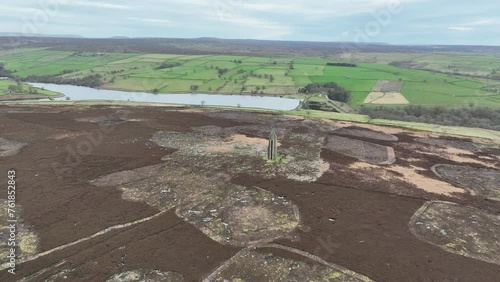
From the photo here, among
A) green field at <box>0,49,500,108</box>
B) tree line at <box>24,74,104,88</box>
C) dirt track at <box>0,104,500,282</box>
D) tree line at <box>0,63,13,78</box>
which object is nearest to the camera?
dirt track at <box>0,104,500,282</box>

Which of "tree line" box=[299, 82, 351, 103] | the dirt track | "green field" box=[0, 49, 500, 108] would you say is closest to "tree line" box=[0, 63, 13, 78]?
"green field" box=[0, 49, 500, 108]

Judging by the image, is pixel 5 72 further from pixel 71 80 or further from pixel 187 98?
pixel 187 98

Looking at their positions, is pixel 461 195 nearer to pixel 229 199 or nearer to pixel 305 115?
pixel 229 199

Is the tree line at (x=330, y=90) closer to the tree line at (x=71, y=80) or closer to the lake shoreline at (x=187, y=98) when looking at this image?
the lake shoreline at (x=187, y=98)

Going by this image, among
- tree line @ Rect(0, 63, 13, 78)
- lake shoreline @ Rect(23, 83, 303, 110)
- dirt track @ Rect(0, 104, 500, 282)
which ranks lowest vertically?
lake shoreline @ Rect(23, 83, 303, 110)

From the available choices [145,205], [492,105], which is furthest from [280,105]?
[145,205]

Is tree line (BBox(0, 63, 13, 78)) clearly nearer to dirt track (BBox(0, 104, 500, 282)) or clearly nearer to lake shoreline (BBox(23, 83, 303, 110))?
lake shoreline (BBox(23, 83, 303, 110))

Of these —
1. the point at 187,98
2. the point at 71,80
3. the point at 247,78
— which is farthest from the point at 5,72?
the point at 247,78

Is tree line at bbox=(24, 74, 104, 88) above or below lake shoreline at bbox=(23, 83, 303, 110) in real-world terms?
above

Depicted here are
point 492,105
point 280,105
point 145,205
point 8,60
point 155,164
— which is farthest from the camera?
point 8,60
